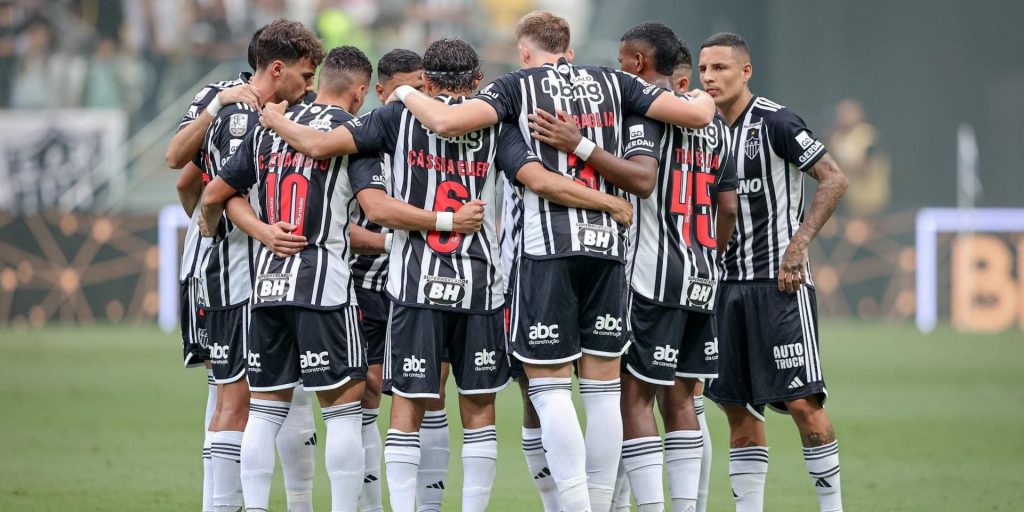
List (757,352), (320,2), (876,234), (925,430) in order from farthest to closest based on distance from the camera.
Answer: (320,2) < (876,234) < (925,430) < (757,352)

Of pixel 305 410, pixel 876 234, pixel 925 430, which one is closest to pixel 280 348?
pixel 305 410

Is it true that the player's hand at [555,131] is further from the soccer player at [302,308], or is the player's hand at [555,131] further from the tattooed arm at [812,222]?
the tattooed arm at [812,222]

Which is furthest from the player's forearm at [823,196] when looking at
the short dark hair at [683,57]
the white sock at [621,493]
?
the white sock at [621,493]

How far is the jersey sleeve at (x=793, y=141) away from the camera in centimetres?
668

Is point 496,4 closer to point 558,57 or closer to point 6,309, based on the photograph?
point 6,309

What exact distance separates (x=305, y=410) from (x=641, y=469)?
1717mm

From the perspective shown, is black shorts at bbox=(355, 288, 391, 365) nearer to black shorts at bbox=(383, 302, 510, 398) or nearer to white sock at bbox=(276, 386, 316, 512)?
white sock at bbox=(276, 386, 316, 512)

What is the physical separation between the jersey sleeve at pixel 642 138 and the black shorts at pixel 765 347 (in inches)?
40.7

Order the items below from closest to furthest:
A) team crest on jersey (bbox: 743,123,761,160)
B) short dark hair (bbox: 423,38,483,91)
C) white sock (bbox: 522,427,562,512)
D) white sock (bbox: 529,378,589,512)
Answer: white sock (bbox: 529,378,589,512), short dark hair (bbox: 423,38,483,91), white sock (bbox: 522,427,562,512), team crest on jersey (bbox: 743,123,761,160)

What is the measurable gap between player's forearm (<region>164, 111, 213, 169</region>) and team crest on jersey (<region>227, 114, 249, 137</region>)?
11cm

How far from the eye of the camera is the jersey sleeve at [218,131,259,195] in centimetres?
618

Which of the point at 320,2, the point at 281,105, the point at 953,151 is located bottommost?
the point at 281,105

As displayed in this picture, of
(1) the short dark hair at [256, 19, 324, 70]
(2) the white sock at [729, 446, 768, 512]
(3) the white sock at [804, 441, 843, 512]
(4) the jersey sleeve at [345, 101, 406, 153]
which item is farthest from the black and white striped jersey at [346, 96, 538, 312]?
(3) the white sock at [804, 441, 843, 512]

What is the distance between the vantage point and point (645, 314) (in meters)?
6.25
